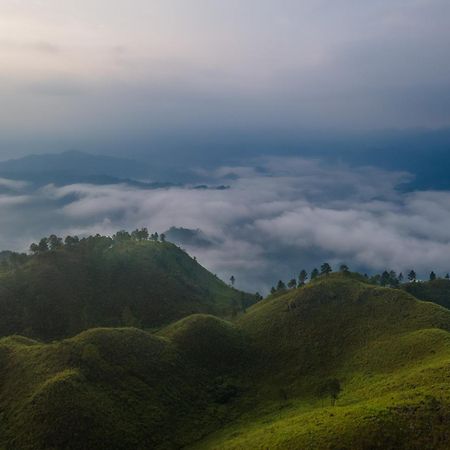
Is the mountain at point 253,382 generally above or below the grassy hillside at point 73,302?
below

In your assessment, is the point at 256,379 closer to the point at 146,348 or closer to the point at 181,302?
the point at 146,348

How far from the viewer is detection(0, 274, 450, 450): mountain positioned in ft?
235

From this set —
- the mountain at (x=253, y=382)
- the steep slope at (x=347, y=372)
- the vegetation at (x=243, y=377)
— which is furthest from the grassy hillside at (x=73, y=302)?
the steep slope at (x=347, y=372)

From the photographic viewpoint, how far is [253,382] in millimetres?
116812

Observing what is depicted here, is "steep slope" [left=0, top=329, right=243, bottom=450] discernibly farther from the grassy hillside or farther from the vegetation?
the grassy hillside

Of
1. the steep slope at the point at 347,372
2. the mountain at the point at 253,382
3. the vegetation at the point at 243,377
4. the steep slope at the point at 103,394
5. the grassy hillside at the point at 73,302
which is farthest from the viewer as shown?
the grassy hillside at the point at 73,302

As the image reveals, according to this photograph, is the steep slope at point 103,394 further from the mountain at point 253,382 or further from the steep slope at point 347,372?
the steep slope at point 347,372

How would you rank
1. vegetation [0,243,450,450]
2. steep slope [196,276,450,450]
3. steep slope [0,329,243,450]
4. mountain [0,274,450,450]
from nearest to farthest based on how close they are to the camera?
steep slope [196,276,450,450] → mountain [0,274,450,450] → vegetation [0,243,450,450] → steep slope [0,329,243,450]

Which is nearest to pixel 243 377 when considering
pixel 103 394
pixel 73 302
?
pixel 103 394

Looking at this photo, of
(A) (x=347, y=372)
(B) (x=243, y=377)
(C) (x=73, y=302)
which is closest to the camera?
(A) (x=347, y=372)

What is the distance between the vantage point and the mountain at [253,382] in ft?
235

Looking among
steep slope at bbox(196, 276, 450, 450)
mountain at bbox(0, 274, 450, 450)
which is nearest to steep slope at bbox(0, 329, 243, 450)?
mountain at bbox(0, 274, 450, 450)

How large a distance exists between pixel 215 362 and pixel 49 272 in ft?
318

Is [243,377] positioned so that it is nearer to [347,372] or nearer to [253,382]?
[253,382]
